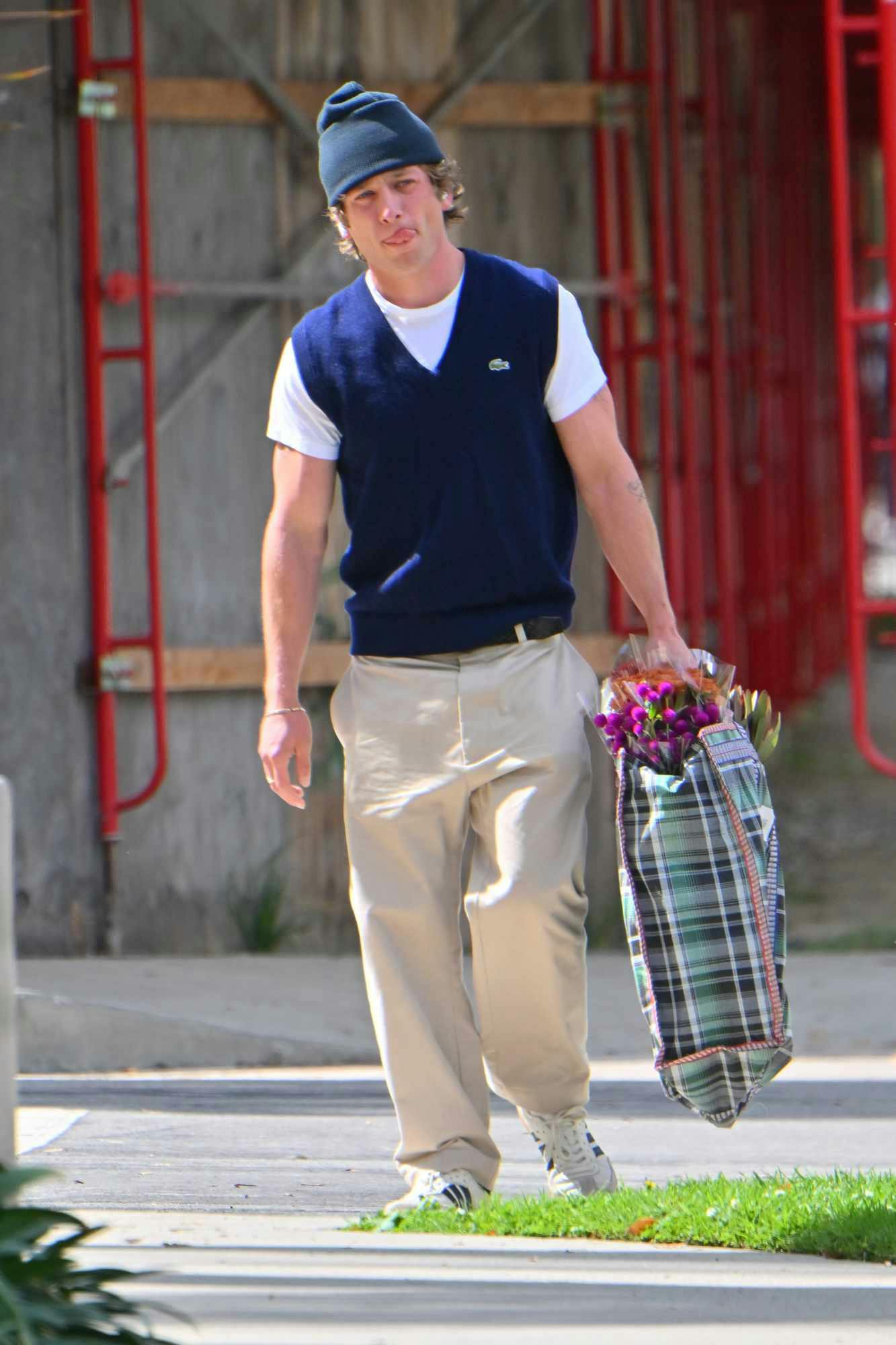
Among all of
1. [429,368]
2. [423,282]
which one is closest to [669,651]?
[429,368]

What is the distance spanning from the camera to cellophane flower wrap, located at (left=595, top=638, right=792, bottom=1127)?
12.4ft

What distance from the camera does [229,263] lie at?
795 centimetres

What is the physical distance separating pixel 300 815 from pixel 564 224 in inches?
95.9

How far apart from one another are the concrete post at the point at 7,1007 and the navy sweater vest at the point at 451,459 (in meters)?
1.08

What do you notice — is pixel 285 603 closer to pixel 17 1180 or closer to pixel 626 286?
pixel 17 1180

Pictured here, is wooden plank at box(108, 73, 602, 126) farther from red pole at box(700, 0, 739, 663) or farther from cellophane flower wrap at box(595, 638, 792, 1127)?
cellophane flower wrap at box(595, 638, 792, 1127)

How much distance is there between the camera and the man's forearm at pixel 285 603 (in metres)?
4.04

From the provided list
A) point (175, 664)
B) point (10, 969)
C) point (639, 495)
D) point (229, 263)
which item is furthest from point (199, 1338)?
point (229, 263)

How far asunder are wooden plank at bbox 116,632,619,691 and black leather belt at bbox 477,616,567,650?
385 centimetres

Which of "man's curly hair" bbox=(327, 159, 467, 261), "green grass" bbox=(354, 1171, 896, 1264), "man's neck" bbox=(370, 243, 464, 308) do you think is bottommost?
"green grass" bbox=(354, 1171, 896, 1264)

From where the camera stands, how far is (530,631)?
3984 mm

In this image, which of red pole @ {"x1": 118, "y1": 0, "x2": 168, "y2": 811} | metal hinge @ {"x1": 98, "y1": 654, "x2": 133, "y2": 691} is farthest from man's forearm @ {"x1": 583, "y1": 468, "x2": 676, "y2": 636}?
metal hinge @ {"x1": 98, "y1": 654, "x2": 133, "y2": 691}

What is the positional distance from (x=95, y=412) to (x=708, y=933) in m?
4.32

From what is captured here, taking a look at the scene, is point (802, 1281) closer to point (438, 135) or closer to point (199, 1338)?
point (199, 1338)
